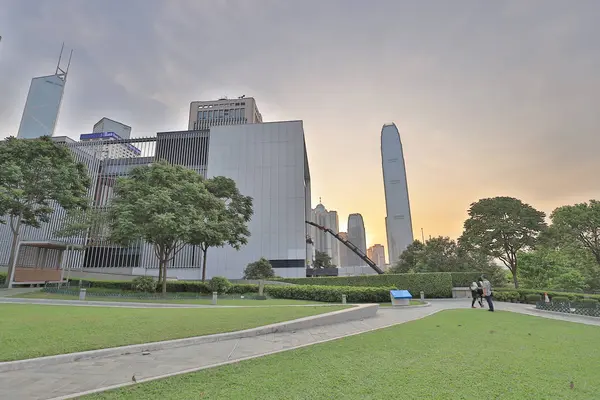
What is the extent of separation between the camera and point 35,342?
6.11 m

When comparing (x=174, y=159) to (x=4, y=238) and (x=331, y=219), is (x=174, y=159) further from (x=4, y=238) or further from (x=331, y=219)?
(x=331, y=219)

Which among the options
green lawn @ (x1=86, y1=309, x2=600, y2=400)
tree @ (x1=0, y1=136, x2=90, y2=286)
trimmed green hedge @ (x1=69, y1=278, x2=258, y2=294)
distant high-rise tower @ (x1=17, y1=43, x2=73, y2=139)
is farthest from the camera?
distant high-rise tower @ (x1=17, y1=43, x2=73, y2=139)

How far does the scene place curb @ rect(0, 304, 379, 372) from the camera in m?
5.13

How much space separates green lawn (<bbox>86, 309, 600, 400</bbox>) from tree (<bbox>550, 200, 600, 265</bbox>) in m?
29.2

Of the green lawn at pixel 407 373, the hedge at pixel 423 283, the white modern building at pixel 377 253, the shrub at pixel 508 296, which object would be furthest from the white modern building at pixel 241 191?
the white modern building at pixel 377 253

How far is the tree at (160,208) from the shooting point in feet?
60.6

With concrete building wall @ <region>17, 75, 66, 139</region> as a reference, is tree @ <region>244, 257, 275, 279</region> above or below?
below

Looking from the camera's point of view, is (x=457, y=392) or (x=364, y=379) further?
(x=364, y=379)

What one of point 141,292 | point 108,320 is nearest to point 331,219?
point 141,292

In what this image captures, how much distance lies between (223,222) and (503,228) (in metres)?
26.4

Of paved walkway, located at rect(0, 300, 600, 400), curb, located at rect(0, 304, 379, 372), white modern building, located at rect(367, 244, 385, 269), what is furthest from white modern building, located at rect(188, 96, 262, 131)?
white modern building, located at rect(367, 244, 385, 269)

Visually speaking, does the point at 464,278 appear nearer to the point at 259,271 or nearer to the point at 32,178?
the point at 259,271

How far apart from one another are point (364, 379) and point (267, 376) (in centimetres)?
146

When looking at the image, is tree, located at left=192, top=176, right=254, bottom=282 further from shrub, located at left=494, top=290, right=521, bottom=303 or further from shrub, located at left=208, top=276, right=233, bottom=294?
shrub, located at left=494, top=290, right=521, bottom=303
